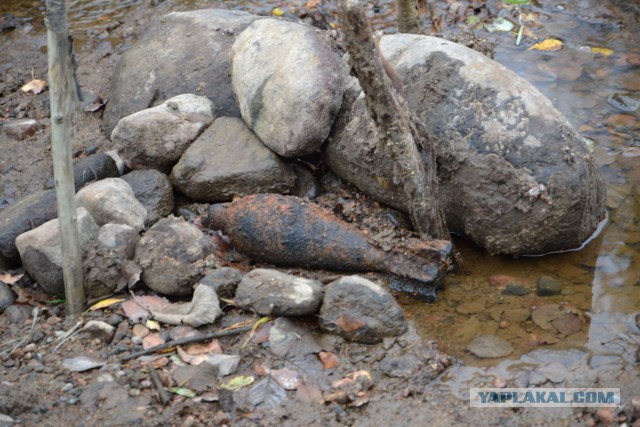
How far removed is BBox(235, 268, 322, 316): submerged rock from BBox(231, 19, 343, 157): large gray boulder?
1.06 metres

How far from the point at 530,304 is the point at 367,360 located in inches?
42.2

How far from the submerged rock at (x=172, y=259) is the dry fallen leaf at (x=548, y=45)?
4.09 metres

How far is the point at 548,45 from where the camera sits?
668 centimetres

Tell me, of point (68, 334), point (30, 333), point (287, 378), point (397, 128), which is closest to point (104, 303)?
point (68, 334)

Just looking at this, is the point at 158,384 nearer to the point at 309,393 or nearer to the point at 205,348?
the point at 205,348

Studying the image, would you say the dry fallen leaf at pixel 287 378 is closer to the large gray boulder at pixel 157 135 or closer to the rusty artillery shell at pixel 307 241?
the rusty artillery shell at pixel 307 241

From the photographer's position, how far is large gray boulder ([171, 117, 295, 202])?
468cm

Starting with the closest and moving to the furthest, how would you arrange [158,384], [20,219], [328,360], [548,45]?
[158,384] → [328,360] → [20,219] → [548,45]

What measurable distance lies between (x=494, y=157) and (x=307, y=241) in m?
1.26

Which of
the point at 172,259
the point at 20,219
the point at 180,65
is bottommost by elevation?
the point at 172,259

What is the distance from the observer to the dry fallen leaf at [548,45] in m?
6.63

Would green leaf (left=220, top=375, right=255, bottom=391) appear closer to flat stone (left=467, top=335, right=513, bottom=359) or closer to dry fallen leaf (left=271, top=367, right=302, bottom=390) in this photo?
dry fallen leaf (left=271, top=367, right=302, bottom=390)

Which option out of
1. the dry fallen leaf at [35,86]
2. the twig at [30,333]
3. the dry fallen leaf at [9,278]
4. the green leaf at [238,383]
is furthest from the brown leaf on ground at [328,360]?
the dry fallen leaf at [35,86]

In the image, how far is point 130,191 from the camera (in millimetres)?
4605
